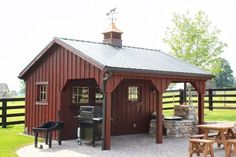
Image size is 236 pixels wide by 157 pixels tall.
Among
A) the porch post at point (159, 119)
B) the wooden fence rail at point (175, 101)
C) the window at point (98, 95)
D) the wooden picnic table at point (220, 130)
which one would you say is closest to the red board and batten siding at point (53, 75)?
the window at point (98, 95)

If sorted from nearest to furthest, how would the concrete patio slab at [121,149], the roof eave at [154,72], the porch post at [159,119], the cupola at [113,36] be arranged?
the concrete patio slab at [121,149] → the roof eave at [154,72] → the porch post at [159,119] → the cupola at [113,36]

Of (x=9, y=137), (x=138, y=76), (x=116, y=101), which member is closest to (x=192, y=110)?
(x=116, y=101)

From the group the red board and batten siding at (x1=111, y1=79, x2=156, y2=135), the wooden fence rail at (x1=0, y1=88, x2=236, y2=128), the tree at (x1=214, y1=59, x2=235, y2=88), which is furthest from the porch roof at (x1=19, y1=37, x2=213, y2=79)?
the tree at (x1=214, y1=59, x2=235, y2=88)

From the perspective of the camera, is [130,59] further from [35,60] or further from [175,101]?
[175,101]

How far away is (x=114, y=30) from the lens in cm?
1470

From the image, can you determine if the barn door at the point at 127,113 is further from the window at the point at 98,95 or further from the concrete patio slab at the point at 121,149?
the concrete patio slab at the point at 121,149

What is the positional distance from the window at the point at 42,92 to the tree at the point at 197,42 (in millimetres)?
11701

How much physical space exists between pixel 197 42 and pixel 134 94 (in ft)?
32.8

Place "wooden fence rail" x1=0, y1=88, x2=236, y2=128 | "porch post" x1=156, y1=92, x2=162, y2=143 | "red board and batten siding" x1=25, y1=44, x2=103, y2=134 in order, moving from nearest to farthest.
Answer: "red board and batten siding" x1=25, y1=44, x2=103, y2=134, "porch post" x1=156, y1=92, x2=162, y2=143, "wooden fence rail" x1=0, y1=88, x2=236, y2=128

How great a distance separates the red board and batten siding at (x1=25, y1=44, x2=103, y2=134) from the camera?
457 inches

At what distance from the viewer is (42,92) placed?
45.6 ft

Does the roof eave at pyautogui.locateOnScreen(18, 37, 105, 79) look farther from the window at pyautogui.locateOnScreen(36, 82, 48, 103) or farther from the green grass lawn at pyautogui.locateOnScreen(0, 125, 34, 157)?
the green grass lawn at pyautogui.locateOnScreen(0, 125, 34, 157)

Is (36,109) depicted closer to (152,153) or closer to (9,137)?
(9,137)

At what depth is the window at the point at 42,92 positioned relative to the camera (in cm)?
1355
